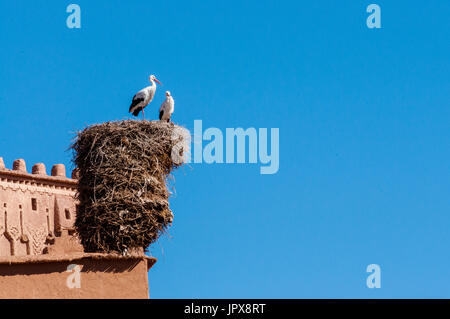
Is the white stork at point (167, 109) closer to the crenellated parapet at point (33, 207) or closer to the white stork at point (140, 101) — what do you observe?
the white stork at point (140, 101)

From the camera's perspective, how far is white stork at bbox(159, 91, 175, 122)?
968 inches

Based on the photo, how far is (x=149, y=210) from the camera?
707 inches

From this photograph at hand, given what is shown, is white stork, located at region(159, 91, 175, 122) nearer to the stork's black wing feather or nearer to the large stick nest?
the stork's black wing feather

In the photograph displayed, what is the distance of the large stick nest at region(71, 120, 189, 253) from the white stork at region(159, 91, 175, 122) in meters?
5.09

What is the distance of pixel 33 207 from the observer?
43.6 metres

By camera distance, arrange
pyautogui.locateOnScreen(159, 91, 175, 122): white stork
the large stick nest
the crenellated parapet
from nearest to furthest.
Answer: the large stick nest → pyautogui.locateOnScreen(159, 91, 175, 122): white stork → the crenellated parapet

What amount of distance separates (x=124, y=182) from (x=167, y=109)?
267 inches

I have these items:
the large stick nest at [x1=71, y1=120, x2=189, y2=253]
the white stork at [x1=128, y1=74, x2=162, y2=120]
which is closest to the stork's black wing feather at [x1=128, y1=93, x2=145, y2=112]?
the white stork at [x1=128, y1=74, x2=162, y2=120]

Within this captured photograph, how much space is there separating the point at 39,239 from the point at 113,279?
26839 millimetres

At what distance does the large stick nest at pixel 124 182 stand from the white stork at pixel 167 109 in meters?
5.09

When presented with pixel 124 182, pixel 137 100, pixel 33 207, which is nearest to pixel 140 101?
pixel 137 100

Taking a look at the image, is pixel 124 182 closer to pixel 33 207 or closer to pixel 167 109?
pixel 167 109

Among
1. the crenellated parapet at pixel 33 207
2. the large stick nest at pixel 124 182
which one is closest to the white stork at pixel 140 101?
the large stick nest at pixel 124 182
